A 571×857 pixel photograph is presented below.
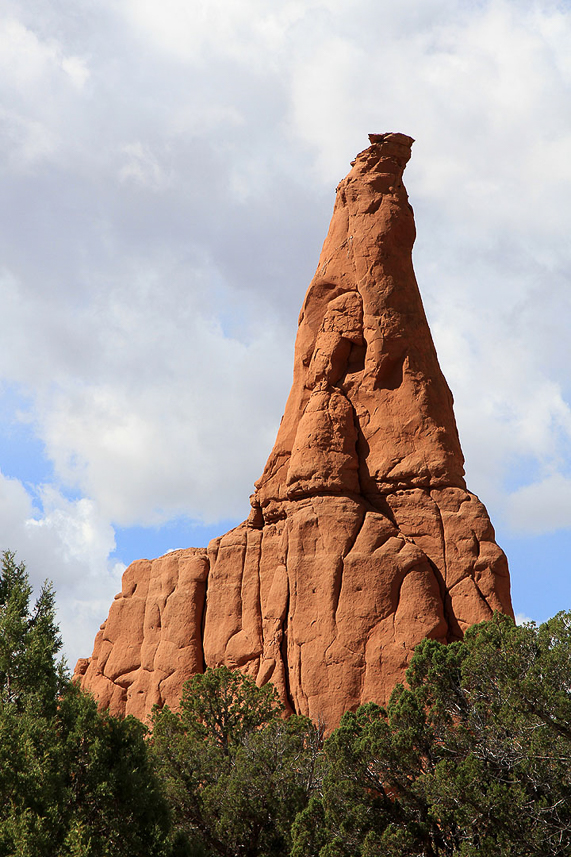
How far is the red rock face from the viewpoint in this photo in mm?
33781

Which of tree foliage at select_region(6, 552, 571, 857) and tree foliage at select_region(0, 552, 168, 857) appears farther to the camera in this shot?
tree foliage at select_region(6, 552, 571, 857)

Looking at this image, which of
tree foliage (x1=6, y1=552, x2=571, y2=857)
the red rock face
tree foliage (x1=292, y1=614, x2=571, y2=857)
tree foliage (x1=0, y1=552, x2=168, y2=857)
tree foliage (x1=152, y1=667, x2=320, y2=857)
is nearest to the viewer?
tree foliage (x1=0, y1=552, x2=168, y2=857)

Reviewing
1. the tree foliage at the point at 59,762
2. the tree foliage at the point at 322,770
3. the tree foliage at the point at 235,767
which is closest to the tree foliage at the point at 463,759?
the tree foliage at the point at 322,770

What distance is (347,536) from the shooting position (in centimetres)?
3484

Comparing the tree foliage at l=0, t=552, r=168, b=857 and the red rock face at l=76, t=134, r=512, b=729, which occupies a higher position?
the red rock face at l=76, t=134, r=512, b=729

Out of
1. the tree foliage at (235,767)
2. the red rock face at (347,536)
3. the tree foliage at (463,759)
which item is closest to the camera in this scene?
the tree foliage at (463,759)

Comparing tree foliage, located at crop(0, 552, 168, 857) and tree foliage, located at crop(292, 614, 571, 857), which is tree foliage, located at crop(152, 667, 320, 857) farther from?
tree foliage, located at crop(0, 552, 168, 857)

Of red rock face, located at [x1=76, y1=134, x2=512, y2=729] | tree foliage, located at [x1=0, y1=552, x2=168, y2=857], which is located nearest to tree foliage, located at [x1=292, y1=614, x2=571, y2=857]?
red rock face, located at [x1=76, y1=134, x2=512, y2=729]

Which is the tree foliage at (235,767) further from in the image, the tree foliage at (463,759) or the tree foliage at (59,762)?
the tree foliage at (59,762)

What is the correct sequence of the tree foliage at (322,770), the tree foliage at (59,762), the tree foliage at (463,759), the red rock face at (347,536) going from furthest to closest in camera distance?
the red rock face at (347,536) → the tree foliage at (463,759) → the tree foliage at (322,770) → the tree foliage at (59,762)

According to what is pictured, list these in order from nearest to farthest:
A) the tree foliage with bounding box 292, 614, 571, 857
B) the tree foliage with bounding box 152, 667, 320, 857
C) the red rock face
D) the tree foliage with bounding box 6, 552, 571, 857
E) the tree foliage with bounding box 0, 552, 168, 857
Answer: the tree foliage with bounding box 0, 552, 168, 857
the tree foliage with bounding box 6, 552, 571, 857
the tree foliage with bounding box 292, 614, 571, 857
the tree foliage with bounding box 152, 667, 320, 857
the red rock face

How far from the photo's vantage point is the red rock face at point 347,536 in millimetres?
33781

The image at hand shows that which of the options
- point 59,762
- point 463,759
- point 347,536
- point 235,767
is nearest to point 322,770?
point 235,767

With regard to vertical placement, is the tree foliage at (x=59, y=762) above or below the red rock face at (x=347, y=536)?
below
